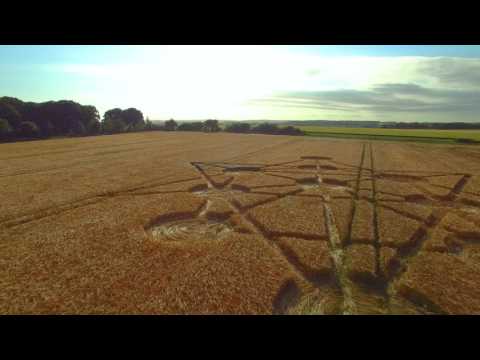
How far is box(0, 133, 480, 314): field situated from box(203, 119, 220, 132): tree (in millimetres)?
96285

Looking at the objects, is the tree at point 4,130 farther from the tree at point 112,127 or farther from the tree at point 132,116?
the tree at point 132,116

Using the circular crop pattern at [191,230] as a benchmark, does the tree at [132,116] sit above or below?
above

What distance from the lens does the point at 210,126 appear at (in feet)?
392

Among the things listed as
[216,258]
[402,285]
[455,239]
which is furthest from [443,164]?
[216,258]

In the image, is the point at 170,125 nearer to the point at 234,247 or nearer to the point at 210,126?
the point at 210,126

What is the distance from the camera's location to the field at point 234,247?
A: 330 inches

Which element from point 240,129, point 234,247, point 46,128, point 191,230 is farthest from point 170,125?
point 234,247

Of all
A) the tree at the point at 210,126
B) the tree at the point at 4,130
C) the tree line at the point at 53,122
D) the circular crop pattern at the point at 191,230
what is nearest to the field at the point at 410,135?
the tree line at the point at 53,122

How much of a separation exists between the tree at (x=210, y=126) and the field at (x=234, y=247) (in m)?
96.3

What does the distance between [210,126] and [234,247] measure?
111846 mm

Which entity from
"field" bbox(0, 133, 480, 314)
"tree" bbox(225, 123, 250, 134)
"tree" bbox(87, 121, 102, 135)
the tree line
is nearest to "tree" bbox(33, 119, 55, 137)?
the tree line

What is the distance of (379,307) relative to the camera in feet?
27.3

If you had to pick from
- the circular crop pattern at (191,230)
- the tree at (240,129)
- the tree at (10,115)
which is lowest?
the circular crop pattern at (191,230)

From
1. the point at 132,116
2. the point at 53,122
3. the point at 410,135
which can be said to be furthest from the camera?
the point at 132,116
